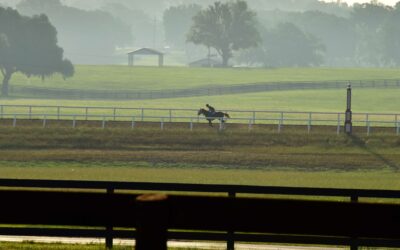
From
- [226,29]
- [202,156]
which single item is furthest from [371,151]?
[226,29]

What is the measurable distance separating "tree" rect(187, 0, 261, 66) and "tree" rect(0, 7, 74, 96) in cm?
3914

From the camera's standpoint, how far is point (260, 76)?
131500 millimetres

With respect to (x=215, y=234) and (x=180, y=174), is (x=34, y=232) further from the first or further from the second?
(x=180, y=174)

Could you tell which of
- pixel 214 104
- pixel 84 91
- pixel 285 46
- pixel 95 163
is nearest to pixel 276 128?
pixel 95 163

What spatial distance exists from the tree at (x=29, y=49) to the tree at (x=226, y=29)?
39140 millimetres

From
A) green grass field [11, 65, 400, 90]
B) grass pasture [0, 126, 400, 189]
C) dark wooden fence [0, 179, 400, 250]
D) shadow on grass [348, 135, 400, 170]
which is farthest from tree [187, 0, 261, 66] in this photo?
dark wooden fence [0, 179, 400, 250]

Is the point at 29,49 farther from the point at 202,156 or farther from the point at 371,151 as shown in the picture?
the point at 371,151

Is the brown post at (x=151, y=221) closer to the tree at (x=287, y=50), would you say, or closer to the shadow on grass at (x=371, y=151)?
the shadow on grass at (x=371, y=151)

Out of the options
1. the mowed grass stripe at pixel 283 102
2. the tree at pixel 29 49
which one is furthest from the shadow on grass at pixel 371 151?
the tree at pixel 29 49

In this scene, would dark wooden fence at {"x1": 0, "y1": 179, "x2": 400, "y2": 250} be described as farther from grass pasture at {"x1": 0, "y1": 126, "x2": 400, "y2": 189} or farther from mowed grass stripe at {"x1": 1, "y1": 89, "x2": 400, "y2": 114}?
mowed grass stripe at {"x1": 1, "y1": 89, "x2": 400, "y2": 114}

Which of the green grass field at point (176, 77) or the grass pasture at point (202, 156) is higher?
the green grass field at point (176, 77)

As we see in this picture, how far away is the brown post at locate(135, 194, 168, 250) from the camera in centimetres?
646

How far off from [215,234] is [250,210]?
7.28 m

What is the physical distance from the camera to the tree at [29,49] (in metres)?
112
